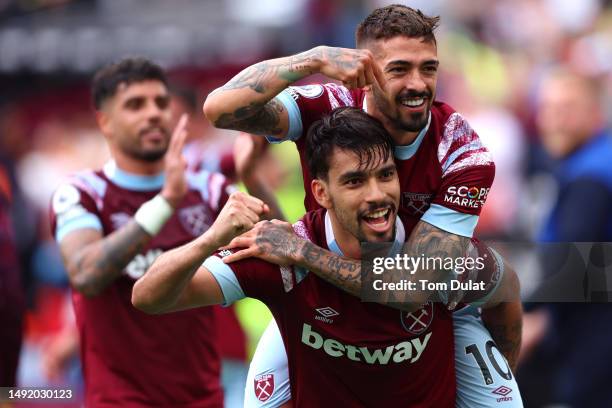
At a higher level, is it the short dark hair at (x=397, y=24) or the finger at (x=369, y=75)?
the short dark hair at (x=397, y=24)

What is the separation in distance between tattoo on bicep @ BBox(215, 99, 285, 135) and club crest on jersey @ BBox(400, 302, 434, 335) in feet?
3.26

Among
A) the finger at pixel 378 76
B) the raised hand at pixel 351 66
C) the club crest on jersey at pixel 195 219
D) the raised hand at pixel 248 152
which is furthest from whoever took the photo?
the club crest on jersey at pixel 195 219

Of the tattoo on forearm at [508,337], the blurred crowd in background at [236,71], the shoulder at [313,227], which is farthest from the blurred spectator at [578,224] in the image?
the shoulder at [313,227]

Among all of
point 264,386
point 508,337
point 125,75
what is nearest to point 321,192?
point 264,386

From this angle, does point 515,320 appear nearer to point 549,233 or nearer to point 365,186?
point 365,186

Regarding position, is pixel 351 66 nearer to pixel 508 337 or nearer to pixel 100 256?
pixel 508 337

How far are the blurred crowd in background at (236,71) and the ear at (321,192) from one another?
3651mm

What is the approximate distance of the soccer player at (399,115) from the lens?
5340mm

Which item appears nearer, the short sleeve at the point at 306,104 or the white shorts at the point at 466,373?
the short sleeve at the point at 306,104

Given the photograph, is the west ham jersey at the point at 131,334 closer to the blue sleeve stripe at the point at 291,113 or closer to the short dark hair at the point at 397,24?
the blue sleeve stripe at the point at 291,113

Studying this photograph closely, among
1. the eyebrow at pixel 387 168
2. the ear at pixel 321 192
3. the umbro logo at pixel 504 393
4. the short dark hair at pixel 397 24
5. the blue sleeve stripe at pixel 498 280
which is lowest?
the umbro logo at pixel 504 393

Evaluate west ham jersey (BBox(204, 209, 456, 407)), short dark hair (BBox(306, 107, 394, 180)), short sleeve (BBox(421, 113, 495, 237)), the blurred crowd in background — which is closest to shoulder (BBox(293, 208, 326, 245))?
west ham jersey (BBox(204, 209, 456, 407))

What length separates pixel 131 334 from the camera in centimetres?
709

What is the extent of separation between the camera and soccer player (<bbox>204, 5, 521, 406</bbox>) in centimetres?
534
